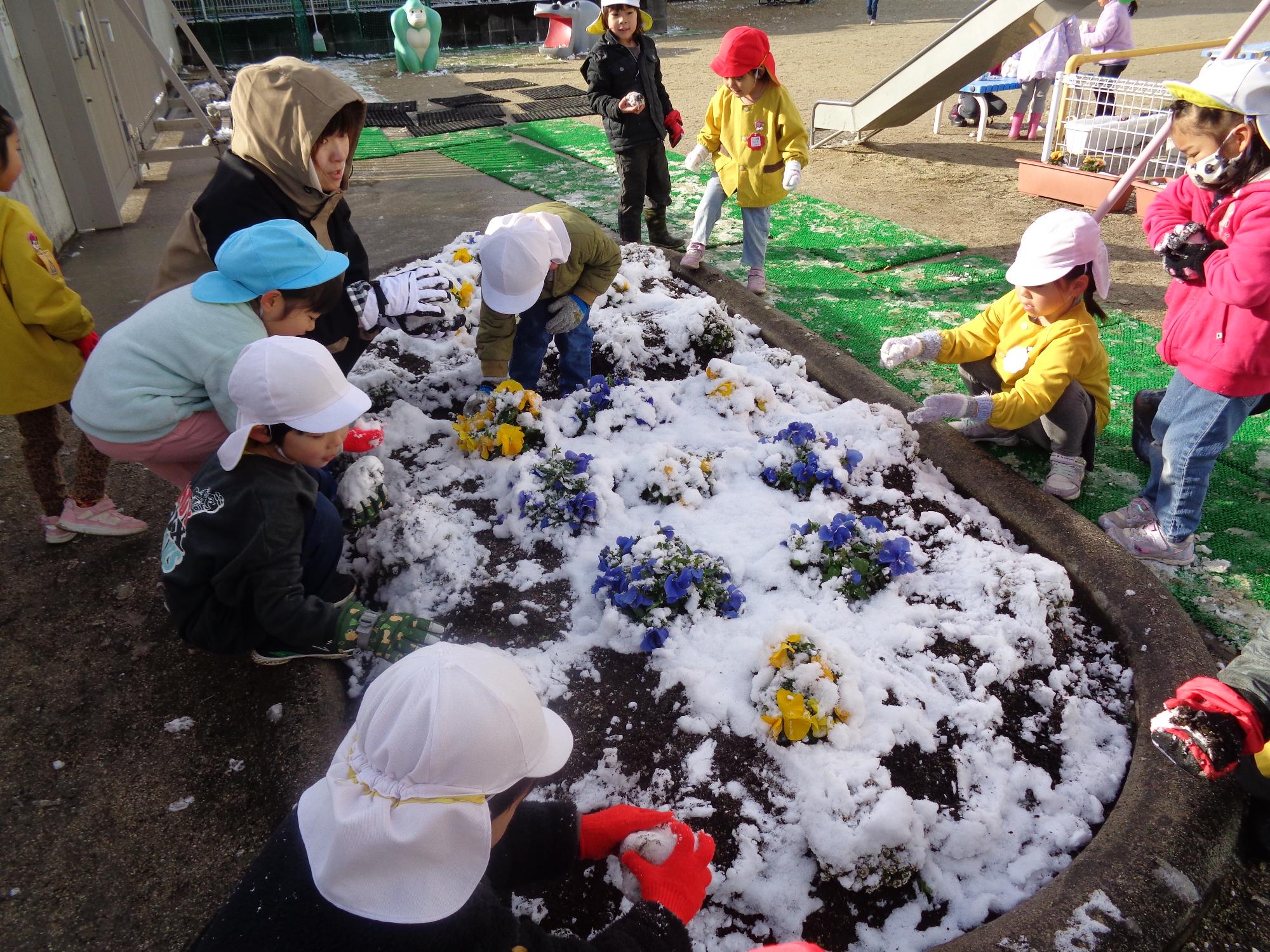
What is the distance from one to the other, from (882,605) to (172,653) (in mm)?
2078

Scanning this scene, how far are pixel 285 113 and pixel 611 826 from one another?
8.06ft

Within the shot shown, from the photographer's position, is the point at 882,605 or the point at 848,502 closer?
the point at 882,605

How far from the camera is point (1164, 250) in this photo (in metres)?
2.62

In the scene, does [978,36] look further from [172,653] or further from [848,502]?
[172,653]

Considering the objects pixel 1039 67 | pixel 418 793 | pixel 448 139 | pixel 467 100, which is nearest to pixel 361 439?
pixel 418 793

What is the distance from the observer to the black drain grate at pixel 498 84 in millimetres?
11812

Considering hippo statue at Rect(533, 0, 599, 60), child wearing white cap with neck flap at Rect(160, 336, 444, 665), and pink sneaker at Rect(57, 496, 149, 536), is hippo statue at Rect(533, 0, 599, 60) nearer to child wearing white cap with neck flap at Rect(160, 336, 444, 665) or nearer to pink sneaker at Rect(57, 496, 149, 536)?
pink sneaker at Rect(57, 496, 149, 536)

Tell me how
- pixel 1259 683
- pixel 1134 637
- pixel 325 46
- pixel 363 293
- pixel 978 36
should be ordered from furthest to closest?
1. pixel 325 46
2. pixel 978 36
3. pixel 363 293
4. pixel 1134 637
5. pixel 1259 683

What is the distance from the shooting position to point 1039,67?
26.1 ft

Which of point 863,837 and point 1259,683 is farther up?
point 1259,683

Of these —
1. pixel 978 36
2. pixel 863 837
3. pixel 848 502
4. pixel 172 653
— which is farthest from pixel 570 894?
pixel 978 36

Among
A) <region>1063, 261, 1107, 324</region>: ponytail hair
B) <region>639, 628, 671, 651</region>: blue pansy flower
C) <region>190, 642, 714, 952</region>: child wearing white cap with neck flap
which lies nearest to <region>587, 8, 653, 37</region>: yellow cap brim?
<region>1063, 261, 1107, 324</region>: ponytail hair

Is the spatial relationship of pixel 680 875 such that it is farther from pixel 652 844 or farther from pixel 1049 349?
pixel 1049 349

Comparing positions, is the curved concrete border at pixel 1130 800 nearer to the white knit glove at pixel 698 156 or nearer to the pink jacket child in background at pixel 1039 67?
the white knit glove at pixel 698 156
